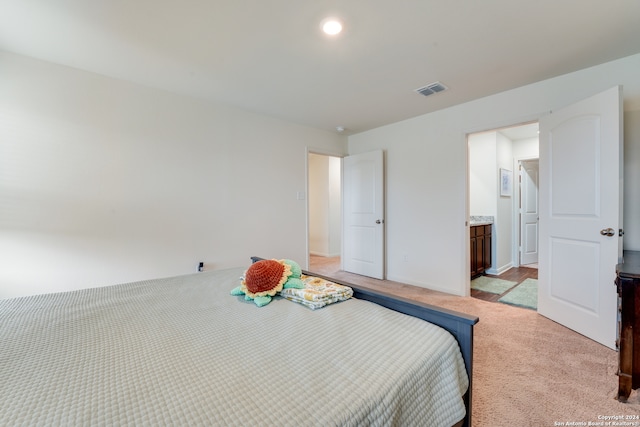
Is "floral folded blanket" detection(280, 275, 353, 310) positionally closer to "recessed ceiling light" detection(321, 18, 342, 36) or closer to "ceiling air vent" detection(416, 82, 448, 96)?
"recessed ceiling light" detection(321, 18, 342, 36)

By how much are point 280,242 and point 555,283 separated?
2.98 m

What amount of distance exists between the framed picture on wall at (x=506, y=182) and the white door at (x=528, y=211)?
311 mm

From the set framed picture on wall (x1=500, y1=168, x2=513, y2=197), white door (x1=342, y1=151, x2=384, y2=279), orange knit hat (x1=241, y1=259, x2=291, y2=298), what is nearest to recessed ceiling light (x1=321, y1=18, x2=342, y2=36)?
orange knit hat (x1=241, y1=259, x2=291, y2=298)

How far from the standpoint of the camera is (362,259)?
166 inches

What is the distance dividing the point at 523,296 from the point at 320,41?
3.53 m

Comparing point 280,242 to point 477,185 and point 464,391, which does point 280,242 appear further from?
point 477,185

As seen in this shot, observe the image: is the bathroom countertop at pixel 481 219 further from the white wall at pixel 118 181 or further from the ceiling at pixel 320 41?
the white wall at pixel 118 181

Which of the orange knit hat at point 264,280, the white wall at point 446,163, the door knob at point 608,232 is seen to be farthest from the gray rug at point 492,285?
the orange knit hat at point 264,280

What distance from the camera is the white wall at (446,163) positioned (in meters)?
2.16

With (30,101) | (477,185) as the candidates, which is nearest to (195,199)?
(30,101)

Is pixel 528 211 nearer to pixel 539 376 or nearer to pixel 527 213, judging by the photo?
pixel 527 213

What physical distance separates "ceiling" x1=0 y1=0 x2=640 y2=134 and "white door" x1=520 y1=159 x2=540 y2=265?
2.92 m

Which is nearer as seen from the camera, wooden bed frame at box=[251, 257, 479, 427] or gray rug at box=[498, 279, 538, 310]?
wooden bed frame at box=[251, 257, 479, 427]

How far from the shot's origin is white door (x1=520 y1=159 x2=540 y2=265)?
4.82 m
